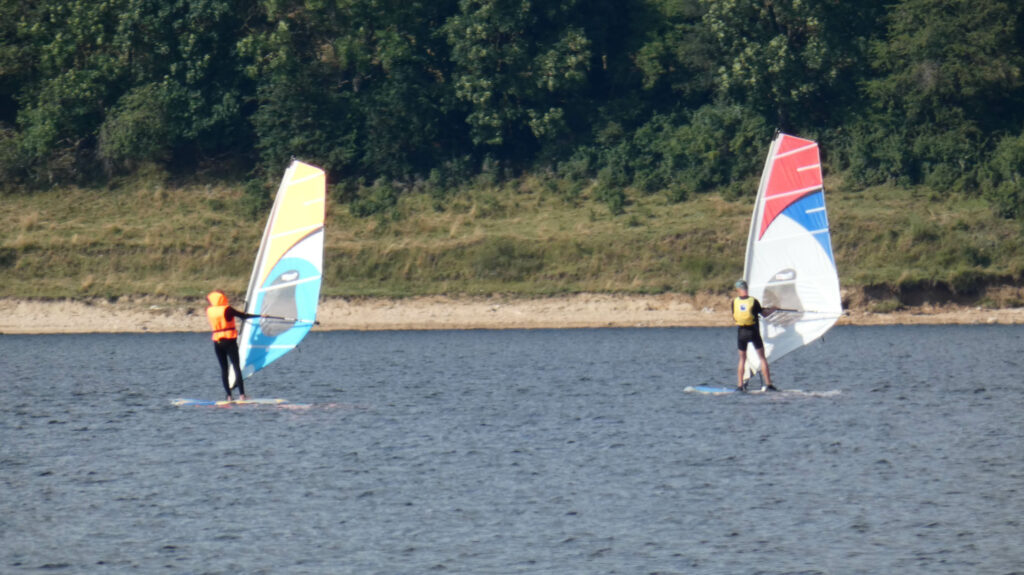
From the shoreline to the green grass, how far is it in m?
0.40

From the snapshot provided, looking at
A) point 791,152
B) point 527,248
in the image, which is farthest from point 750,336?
point 527,248

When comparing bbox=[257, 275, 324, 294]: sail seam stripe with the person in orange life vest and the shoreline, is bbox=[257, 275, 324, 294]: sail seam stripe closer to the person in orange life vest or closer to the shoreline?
the person in orange life vest

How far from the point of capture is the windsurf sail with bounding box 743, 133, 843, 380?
23031mm

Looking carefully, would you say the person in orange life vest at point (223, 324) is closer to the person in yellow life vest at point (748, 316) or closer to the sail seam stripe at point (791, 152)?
the person in yellow life vest at point (748, 316)

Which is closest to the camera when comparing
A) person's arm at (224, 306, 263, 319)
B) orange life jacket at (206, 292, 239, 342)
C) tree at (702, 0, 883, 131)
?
person's arm at (224, 306, 263, 319)

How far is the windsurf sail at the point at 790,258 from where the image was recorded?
23.0 meters

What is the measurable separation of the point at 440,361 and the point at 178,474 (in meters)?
18.2

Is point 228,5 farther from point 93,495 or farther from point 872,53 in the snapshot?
point 93,495

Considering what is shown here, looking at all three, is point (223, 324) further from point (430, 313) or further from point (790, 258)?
point (430, 313)

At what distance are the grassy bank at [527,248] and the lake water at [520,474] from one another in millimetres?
15210

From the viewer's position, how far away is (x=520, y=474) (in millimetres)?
16719

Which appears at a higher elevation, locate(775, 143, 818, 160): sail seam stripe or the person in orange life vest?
locate(775, 143, 818, 160): sail seam stripe

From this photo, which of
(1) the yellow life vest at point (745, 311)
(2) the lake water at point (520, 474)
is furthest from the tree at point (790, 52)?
(1) the yellow life vest at point (745, 311)

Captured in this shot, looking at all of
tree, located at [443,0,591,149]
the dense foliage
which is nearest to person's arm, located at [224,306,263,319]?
the dense foliage
